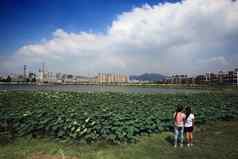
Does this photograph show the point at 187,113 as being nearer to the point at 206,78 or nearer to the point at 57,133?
the point at 57,133

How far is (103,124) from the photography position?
9.68m

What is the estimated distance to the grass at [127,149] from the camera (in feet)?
A: 25.9

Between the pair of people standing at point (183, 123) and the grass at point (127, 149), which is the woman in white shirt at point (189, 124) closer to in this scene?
the pair of people standing at point (183, 123)

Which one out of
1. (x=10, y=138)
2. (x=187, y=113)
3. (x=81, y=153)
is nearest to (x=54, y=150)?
(x=81, y=153)

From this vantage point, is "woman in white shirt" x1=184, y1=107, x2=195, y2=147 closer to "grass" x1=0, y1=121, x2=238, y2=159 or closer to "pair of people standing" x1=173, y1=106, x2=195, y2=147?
"pair of people standing" x1=173, y1=106, x2=195, y2=147

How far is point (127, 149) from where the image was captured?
28.1ft

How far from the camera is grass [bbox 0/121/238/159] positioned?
7902 mm

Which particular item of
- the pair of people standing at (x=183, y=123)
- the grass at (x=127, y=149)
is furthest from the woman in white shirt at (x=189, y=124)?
the grass at (x=127, y=149)

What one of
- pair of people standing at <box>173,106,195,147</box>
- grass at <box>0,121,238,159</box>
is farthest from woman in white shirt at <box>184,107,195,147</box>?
grass at <box>0,121,238,159</box>

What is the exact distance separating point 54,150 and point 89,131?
5.38 feet

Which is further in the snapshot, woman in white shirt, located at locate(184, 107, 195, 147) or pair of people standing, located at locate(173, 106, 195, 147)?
woman in white shirt, located at locate(184, 107, 195, 147)

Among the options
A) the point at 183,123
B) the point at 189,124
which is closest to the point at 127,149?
the point at 183,123

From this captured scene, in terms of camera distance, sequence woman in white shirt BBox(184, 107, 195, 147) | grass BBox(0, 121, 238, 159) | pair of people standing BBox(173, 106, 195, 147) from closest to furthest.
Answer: grass BBox(0, 121, 238, 159) < pair of people standing BBox(173, 106, 195, 147) < woman in white shirt BBox(184, 107, 195, 147)

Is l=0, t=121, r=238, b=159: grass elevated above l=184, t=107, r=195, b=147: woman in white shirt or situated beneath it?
situated beneath
